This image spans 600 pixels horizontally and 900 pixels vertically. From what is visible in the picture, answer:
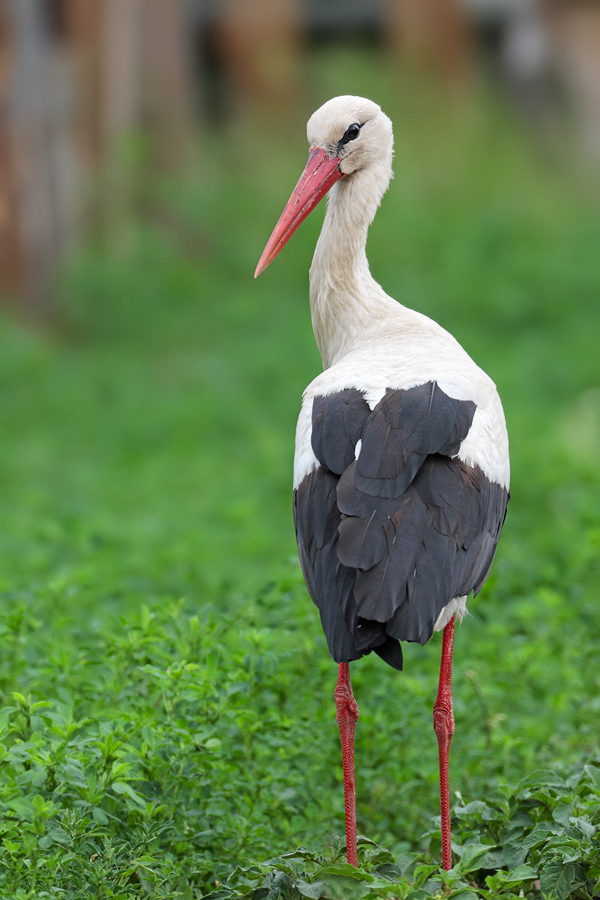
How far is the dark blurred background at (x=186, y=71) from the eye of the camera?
8.91 m

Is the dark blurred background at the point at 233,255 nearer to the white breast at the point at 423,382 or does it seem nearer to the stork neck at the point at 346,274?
the white breast at the point at 423,382

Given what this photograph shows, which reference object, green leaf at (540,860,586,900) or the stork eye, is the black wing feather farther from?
the stork eye

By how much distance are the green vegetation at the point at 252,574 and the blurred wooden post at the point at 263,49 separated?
2.63 feet

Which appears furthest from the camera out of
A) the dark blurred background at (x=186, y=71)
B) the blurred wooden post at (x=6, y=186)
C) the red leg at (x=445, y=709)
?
the dark blurred background at (x=186, y=71)

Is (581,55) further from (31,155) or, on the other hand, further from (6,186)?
(6,186)

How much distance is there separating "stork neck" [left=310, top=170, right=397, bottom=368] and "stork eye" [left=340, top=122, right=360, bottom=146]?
0.11m

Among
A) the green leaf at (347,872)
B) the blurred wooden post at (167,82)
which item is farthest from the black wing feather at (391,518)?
the blurred wooden post at (167,82)

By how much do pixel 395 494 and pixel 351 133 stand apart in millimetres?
1292

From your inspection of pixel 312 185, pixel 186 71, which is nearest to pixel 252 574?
pixel 312 185

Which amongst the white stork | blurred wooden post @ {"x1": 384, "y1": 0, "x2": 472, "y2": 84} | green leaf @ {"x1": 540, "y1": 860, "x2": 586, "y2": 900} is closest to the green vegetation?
green leaf @ {"x1": 540, "y1": 860, "x2": 586, "y2": 900}

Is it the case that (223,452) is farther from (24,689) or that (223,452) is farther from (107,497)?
(24,689)

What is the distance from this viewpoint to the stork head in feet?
11.3

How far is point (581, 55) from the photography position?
12.2 meters

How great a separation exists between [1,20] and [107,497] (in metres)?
4.12
